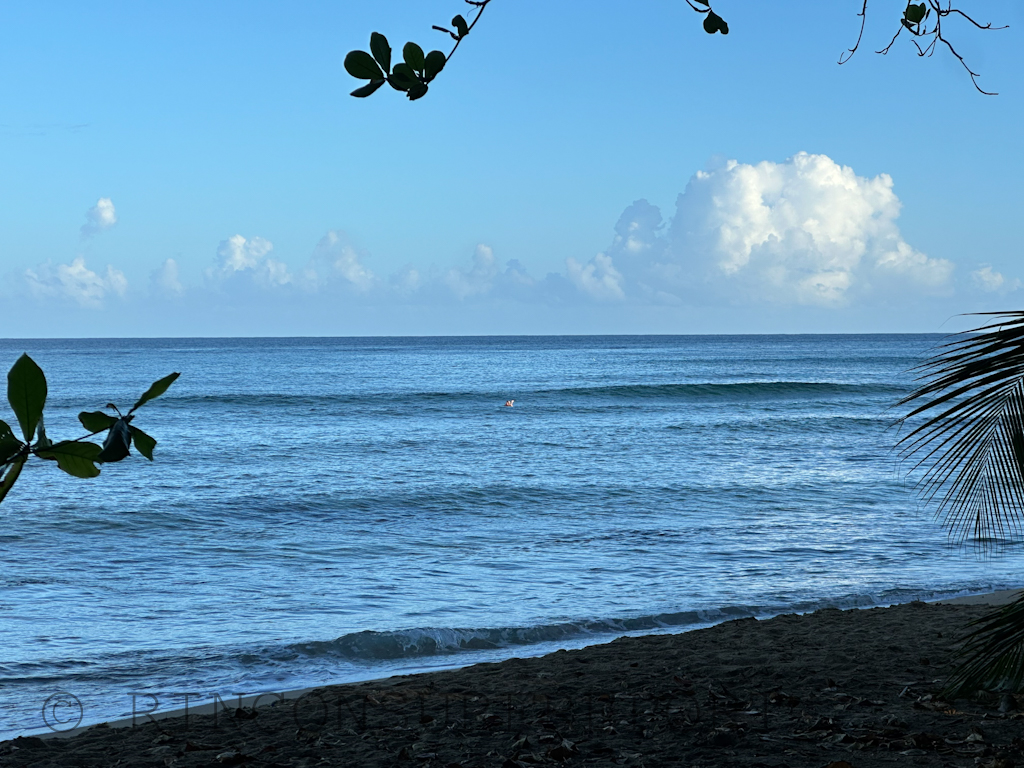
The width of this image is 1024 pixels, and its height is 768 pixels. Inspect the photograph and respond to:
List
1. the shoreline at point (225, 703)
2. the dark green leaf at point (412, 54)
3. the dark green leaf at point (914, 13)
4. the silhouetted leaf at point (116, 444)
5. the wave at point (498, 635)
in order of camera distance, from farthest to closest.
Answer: the wave at point (498, 635) < the shoreline at point (225, 703) < the dark green leaf at point (914, 13) < the dark green leaf at point (412, 54) < the silhouetted leaf at point (116, 444)

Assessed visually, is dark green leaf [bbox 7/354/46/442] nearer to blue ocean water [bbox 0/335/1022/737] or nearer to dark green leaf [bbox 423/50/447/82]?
dark green leaf [bbox 423/50/447/82]

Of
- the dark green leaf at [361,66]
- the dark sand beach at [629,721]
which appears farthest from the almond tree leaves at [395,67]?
the dark sand beach at [629,721]

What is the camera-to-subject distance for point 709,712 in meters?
4.13

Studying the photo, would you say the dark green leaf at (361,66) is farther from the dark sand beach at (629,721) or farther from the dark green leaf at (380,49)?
the dark sand beach at (629,721)

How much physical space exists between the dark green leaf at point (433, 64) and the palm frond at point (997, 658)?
3024 millimetres

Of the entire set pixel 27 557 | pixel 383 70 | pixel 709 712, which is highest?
pixel 383 70

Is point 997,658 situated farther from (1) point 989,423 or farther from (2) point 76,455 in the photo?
(2) point 76,455

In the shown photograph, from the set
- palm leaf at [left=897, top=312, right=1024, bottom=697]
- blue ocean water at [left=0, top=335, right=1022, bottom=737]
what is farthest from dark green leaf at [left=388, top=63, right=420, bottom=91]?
blue ocean water at [left=0, top=335, right=1022, bottom=737]

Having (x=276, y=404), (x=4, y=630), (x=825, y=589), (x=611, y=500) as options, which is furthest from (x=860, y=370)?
(x=4, y=630)

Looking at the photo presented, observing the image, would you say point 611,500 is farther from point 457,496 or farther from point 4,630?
point 4,630

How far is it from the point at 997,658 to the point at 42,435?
375 centimetres

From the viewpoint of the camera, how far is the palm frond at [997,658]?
136 inches

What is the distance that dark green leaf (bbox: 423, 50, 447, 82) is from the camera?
5.43ft

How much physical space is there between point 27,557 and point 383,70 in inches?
421
